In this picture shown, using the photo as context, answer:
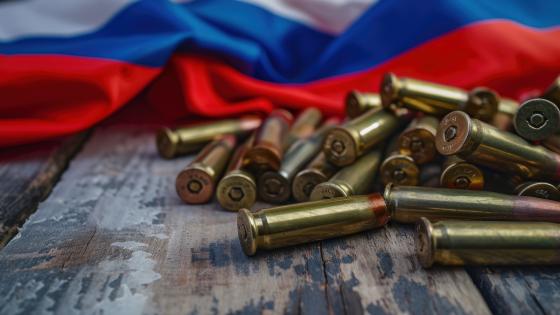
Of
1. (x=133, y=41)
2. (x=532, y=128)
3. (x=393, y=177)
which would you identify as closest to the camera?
(x=532, y=128)

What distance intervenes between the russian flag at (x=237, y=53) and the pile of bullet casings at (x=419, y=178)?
3.02 feet

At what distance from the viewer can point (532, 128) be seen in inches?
102

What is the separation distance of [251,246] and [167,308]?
1.38 feet

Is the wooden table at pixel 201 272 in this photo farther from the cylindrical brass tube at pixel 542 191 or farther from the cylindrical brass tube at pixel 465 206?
the cylindrical brass tube at pixel 542 191

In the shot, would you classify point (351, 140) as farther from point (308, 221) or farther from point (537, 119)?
point (537, 119)

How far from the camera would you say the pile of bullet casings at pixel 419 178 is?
2.18 meters

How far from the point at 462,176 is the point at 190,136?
5.56ft

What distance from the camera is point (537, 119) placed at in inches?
102

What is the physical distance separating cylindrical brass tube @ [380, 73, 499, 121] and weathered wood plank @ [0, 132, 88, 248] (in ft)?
6.08

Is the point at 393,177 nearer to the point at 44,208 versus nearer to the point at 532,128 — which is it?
the point at 532,128

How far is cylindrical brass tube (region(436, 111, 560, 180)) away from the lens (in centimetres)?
247

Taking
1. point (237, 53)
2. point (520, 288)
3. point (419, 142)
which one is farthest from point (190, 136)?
point (520, 288)

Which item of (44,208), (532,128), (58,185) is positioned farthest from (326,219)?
(58,185)

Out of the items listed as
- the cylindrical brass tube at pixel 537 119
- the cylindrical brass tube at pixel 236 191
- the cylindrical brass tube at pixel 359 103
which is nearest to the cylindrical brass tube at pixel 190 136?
the cylindrical brass tube at pixel 359 103
